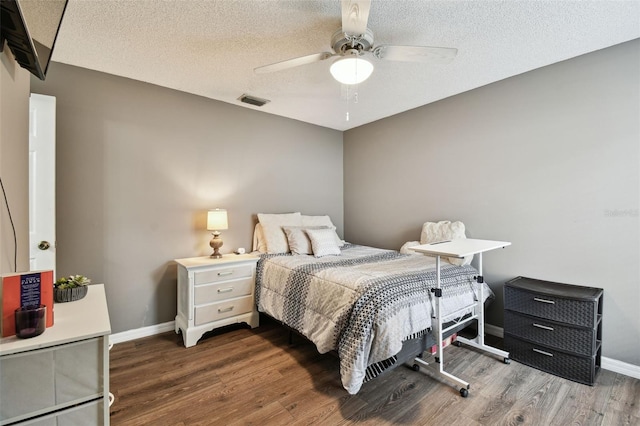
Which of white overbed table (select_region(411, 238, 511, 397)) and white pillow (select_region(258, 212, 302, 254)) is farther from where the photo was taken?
white pillow (select_region(258, 212, 302, 254))

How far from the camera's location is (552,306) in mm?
2213

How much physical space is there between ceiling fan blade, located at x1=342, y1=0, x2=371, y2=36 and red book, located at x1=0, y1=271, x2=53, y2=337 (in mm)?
1873

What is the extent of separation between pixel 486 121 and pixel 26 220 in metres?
3.82

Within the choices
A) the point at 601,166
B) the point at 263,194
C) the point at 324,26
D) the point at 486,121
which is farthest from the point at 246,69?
the point at 601,166

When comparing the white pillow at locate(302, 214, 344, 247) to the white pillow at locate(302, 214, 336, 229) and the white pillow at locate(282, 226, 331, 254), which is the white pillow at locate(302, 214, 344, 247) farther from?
the white pillow at locate(282, 226, 331, 254)

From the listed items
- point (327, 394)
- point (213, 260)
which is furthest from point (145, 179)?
point (327, 394)

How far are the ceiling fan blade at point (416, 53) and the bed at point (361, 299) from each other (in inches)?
59.0

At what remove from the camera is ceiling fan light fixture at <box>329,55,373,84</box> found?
190 cm

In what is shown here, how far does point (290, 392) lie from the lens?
1.99 m

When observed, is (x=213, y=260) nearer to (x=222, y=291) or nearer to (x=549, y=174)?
(x=222, y=291)

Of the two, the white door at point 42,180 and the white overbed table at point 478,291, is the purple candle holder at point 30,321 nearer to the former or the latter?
the white door at point 42,180

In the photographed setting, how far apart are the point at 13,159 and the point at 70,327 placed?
905 mm

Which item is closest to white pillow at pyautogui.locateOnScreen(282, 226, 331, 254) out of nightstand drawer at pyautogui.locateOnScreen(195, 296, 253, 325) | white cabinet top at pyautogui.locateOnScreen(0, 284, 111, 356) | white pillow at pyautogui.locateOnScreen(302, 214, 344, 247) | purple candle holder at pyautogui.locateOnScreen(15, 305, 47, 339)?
white pillow at pyautogui.locateOnScreen(302, 214, 344, 247)

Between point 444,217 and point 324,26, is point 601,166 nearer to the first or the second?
point 444,217
